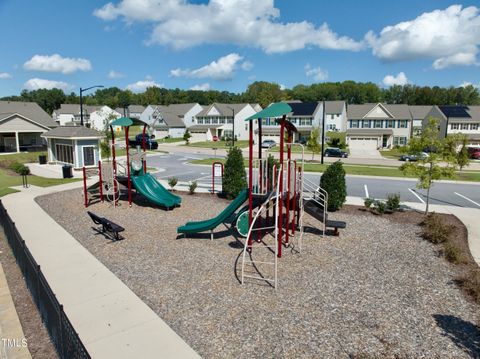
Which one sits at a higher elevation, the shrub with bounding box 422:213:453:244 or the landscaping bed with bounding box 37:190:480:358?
the shrub with bounding box 422:213:453:244

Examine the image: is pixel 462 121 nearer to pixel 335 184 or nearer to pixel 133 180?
pixel 335 184

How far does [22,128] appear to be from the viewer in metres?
38.7

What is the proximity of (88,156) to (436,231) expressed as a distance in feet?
81.0

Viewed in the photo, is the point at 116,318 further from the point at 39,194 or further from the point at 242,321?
the point at 39,194

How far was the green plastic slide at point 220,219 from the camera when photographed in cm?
1040

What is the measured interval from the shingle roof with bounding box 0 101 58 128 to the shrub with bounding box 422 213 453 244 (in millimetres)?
43021

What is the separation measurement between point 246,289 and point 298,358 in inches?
96.1

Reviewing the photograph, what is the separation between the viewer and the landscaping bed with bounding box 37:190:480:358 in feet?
19.1

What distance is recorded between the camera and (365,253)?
32.8ft

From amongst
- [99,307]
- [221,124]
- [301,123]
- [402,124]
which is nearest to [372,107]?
[402,124]

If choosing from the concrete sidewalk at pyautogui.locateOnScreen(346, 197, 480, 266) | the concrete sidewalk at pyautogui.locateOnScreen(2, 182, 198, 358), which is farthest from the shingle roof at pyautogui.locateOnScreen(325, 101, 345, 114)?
the concrete sidewalk at pyautogui.locateOnScreen(2, 182, 198, 358)

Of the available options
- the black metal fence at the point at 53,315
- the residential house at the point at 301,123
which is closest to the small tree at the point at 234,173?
the black metal fence at the point at 53,315

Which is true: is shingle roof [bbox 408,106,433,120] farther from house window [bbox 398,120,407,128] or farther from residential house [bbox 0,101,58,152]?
residential house [bbox 0,101,58,152]

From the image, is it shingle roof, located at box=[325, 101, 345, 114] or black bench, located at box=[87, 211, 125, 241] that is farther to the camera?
Answer: shingle roof, located at box=[325, 101, 345, 114]
